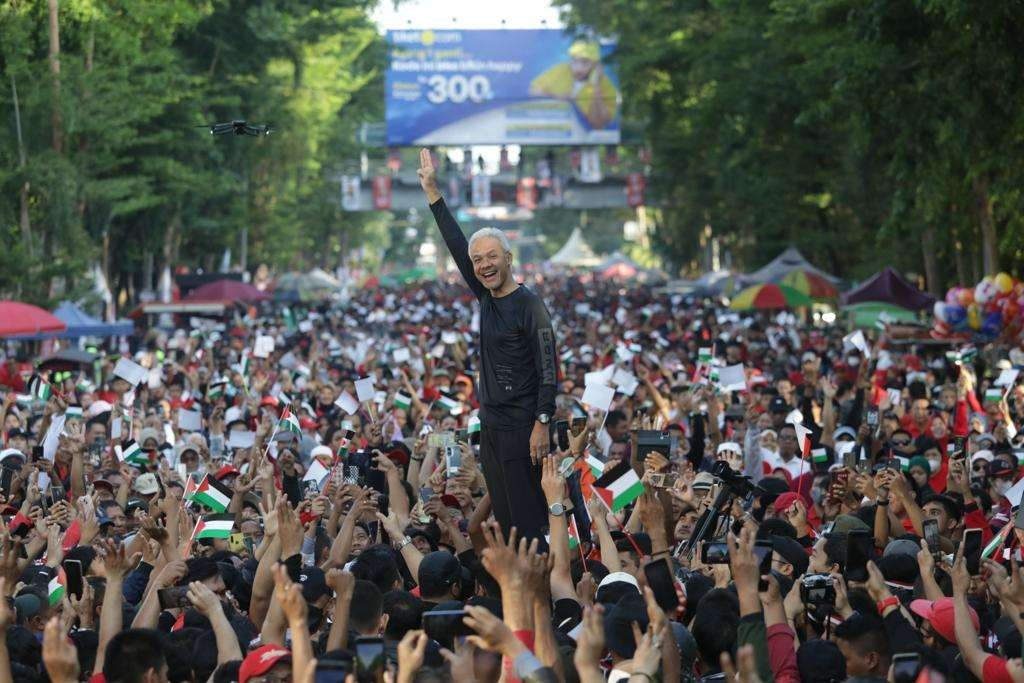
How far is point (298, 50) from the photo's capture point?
5056 centimetres

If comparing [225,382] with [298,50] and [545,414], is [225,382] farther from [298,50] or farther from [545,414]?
[298,50]

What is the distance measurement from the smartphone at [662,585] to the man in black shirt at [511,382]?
70.3 inches

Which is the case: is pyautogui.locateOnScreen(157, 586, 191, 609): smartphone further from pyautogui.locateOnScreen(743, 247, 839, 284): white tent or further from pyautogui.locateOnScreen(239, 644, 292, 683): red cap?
pyautogui.locateOnScreen(743, 247, 839, 284): white tent

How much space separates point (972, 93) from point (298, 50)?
30435mm

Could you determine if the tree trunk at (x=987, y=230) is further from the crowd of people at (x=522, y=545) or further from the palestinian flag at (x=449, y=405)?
the palestinian flag at (x=449, y=405)

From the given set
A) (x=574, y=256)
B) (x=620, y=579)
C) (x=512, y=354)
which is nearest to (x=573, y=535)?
(x=512, y=354)

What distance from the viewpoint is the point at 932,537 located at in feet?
31.5

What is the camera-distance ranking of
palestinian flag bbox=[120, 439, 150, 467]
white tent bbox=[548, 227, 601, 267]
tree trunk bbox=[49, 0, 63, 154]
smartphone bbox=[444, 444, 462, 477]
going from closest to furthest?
smartphone bbox=[444, 444, 462, 477] < palestinian flag bbox=[120, 439, 150, 467] < tree trunk bbox=[49, 0, 63, 154] < white tent bbox=[548, 227, 601, 267]

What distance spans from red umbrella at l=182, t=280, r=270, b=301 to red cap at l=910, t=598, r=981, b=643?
3704cm

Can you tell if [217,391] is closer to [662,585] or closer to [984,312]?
[984,312]

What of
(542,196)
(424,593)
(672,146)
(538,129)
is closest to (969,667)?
(424,593)

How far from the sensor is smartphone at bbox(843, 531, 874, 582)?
843 cm

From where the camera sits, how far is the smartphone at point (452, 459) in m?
11.4

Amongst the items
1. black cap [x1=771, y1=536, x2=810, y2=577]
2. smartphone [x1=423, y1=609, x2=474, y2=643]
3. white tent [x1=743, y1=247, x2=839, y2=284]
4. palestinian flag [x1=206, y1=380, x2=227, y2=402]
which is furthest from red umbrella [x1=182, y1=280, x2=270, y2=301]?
smartphone [x1=423, y1=609, x2=474, y2=643]
